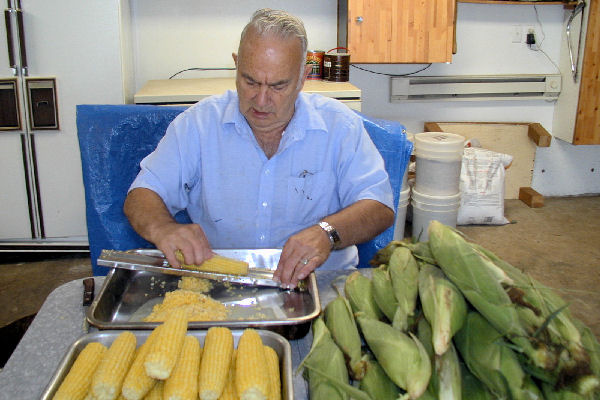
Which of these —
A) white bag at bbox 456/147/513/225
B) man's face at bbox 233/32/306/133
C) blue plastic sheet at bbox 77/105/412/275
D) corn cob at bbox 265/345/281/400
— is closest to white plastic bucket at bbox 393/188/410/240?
white bag at bbox 456/147/513/225

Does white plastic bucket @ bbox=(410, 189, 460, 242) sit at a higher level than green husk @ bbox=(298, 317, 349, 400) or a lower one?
lower

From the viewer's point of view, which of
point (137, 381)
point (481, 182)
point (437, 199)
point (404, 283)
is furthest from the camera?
point (481, 182)

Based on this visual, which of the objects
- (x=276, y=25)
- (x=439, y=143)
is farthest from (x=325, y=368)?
(x=439, y=143)

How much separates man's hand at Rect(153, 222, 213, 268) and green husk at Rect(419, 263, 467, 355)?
0.62 m

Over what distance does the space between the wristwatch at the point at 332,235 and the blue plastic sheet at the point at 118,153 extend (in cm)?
49

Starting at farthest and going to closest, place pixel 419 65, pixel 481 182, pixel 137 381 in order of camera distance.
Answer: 1. pixel 419 65
2. pixel 481 182
3. pixel 137 381

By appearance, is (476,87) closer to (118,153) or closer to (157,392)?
(118,153)

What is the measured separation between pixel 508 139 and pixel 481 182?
0.76 m

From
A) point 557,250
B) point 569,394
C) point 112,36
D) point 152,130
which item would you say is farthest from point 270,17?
point 557,250

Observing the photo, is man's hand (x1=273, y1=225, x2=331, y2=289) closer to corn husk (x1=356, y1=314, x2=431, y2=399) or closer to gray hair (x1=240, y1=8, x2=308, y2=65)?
corn husk (x1=356, y1=314, x2=431, y2=399)

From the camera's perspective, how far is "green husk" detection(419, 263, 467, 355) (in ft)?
3.21

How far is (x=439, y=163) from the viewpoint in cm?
372

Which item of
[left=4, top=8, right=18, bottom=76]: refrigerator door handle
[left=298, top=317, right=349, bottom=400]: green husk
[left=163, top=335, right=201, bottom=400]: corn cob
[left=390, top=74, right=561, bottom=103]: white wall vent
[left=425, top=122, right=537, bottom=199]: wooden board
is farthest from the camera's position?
[left=425, top=122, right=537, bottom=199]: wooden board

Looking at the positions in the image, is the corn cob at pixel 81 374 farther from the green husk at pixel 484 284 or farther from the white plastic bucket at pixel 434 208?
the white plastic bucket at pixel 434 208
